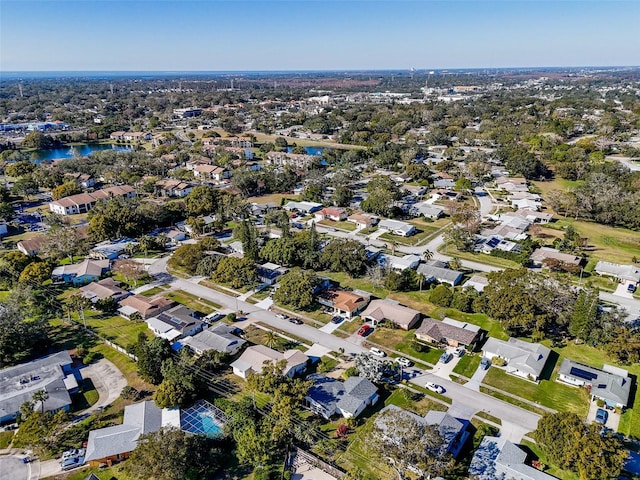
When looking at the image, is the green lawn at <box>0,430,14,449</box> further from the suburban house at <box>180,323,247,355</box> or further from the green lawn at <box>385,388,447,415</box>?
the green lawn at <box>385,388,447,415</box>

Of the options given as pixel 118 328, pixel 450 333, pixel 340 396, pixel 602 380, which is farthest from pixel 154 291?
pixel 602 380

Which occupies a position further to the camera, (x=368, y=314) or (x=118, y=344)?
(x=368, y=314)

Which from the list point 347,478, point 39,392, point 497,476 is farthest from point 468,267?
Result: point 39,392

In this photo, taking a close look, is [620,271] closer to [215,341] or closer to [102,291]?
[215,341]

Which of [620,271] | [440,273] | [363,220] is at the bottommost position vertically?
[440,273]

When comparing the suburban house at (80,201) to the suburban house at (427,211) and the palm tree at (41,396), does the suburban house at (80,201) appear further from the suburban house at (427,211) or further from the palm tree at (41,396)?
the suburban house at (427,211)

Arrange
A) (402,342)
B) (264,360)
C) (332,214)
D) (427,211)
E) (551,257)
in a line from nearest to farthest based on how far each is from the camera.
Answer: (264,360) → (402,342) → (551,257) → (332,214) → (427,211)

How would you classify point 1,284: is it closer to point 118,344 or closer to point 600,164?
point 118,344

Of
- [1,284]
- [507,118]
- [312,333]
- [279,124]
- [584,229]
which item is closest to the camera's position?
[312,333]

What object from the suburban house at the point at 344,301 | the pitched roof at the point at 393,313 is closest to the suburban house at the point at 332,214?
the suburban house at the point at 344,301
